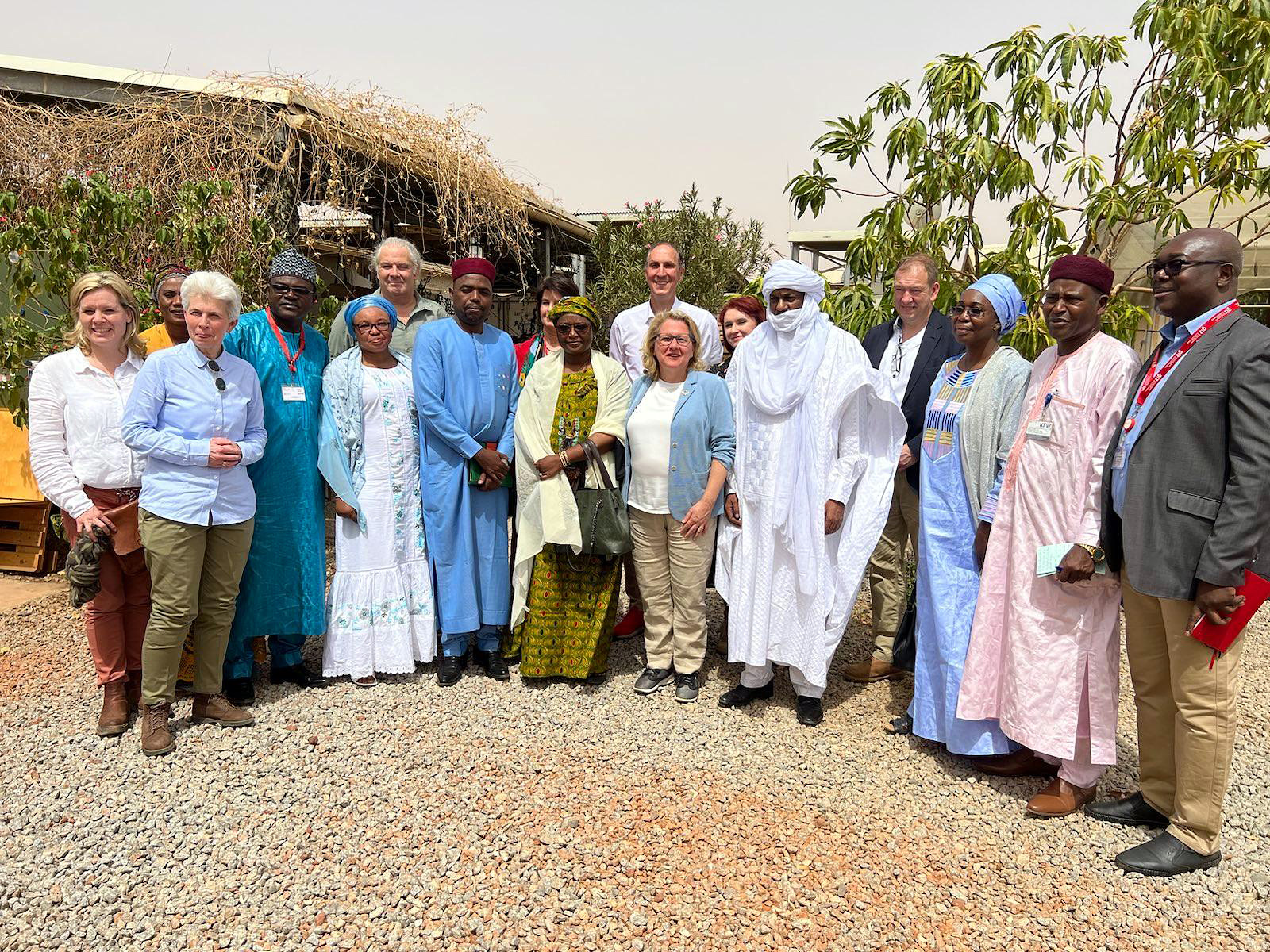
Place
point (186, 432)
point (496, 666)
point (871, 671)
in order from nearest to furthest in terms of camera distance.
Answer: point (186, 432)
point (496, 666)
point (871, 671)

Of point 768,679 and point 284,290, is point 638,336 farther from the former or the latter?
point 768,679

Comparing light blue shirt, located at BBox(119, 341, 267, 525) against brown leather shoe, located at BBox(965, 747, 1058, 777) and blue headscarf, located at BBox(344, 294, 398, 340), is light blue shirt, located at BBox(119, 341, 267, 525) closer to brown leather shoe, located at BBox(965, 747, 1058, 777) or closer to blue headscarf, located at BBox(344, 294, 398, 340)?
blue headscarf, located at BBox(344, 294, 398, 340)

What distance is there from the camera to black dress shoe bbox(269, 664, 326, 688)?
4.13 meters

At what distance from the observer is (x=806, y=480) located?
3801 mm

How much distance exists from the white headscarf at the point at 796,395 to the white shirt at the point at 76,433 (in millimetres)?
2808

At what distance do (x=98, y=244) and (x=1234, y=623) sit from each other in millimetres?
6436

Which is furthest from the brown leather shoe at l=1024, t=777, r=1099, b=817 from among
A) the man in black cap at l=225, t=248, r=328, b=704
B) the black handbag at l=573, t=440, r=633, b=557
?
the man in black cap at l=225, t=248, r=328, b=704

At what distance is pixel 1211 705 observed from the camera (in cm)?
267

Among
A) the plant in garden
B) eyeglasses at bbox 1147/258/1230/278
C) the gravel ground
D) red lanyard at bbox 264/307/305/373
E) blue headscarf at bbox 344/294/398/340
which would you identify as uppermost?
the plant in garden

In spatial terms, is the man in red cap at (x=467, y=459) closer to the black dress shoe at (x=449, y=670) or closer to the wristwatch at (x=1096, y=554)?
the black dress shoe at (x=449, y=670)

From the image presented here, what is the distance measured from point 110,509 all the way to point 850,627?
4.26 meters

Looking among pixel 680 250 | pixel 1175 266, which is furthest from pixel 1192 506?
pixel 680 250

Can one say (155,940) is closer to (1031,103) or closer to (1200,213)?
(1031,103)

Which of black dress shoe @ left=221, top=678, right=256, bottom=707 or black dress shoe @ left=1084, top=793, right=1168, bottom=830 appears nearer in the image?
black dress shoe @ left=1084, top=793, right=1168, bottom=830
